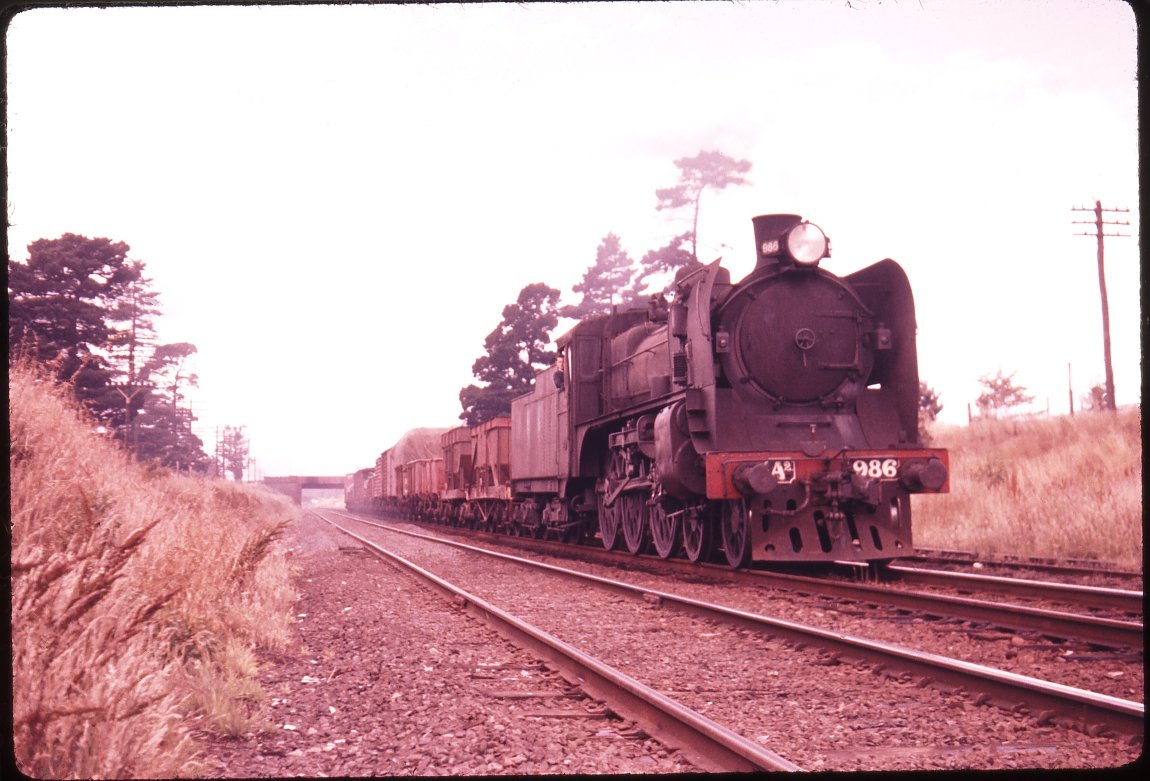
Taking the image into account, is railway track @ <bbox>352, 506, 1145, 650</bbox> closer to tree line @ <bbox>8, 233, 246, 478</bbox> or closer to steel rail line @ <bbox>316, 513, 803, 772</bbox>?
steel rail line @ <bbox>316, 513, 803, 772</bbox>

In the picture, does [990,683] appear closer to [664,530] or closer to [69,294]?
[664,530]

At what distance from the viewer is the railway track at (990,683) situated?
3.91m

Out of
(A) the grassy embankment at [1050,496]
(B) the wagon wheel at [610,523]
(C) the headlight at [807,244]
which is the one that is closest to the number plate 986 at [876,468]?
(C) the headlight at [807,244]

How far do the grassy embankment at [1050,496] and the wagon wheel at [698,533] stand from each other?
4441 mm

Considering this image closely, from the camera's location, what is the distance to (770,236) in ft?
33.4

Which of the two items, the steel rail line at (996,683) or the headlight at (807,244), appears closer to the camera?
the steel rail line at (996,683)

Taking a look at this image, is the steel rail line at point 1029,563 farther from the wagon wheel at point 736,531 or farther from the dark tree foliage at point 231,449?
the dark tree foliage at point 231,449

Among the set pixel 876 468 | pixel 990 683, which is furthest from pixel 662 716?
pixel 876 468

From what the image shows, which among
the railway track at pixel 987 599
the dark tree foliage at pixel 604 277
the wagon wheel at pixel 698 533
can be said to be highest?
the dark tree foliage at pixel 604 277

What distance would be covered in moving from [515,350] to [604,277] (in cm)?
456

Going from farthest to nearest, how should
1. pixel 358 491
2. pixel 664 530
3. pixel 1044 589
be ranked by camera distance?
pixel 358 491, pixel 664 530, pixel 1044 589

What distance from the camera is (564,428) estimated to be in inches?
583

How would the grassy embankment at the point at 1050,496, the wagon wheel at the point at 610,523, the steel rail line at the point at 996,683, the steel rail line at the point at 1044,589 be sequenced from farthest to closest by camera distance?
the wagon wheel at the point at 610,523
the grassy embankment at the point at 1050,496
the steel rail line at the point at 1044,589
the steel rail line at the point at 996,683

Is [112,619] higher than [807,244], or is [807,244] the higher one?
[807,244]
